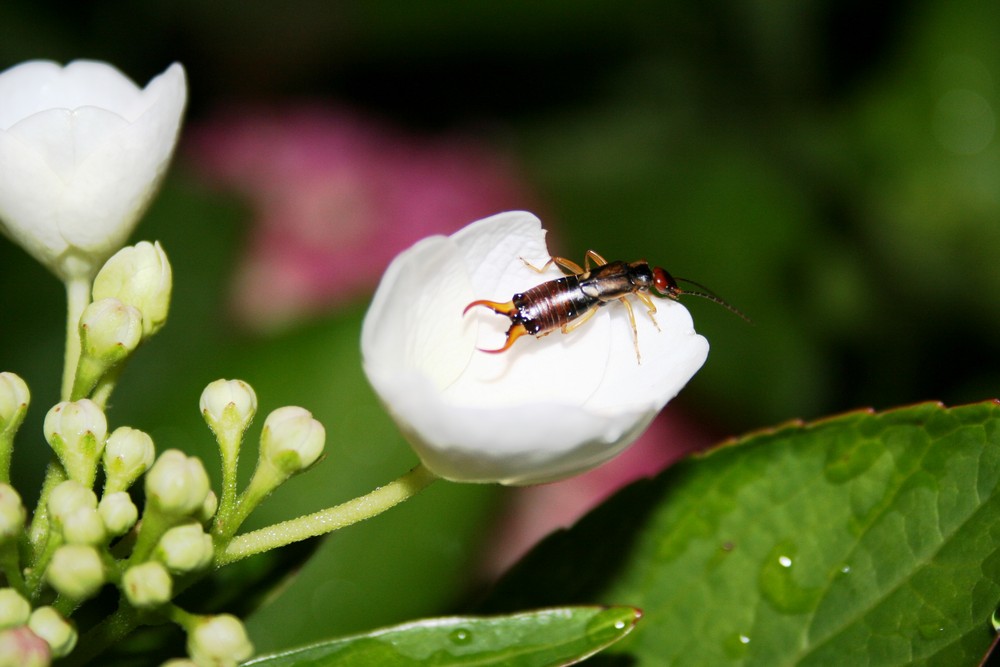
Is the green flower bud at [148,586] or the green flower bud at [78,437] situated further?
the green flower bud at [78,437]

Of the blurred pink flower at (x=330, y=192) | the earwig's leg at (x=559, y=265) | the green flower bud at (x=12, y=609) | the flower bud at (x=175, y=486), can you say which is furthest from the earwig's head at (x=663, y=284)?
the blurred pink flower at (x=330, y=192)

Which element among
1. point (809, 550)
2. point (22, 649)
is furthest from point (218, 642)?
point (809, 550)

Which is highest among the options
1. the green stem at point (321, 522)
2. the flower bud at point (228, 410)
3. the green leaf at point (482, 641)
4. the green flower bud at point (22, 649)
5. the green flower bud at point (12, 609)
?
the flower bud at point (228, 410)

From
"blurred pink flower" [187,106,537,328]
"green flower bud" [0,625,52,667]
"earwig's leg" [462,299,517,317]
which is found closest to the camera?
"green flower bud" [0,625,52,667]

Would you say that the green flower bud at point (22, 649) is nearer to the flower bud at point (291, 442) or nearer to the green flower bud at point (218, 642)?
the green flower bud at point (218, 642)

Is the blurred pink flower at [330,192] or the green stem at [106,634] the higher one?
the blurred pink flower at [330,192]

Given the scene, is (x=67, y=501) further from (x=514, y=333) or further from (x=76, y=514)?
(x=514, y=333)

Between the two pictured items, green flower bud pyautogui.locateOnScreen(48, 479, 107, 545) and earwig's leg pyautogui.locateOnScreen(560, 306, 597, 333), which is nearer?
green flower bud pyautogui.locateOnScreen(48, 479, 107, 545)

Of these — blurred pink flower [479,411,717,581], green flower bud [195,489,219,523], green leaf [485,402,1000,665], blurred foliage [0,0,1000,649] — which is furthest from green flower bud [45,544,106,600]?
blurred pink flower [479,411,717,581]

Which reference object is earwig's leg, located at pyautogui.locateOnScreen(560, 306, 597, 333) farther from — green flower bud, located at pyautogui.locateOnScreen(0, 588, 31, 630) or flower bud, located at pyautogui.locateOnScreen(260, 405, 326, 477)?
green flower bud, located at pyautogui.locateOnScreen(0, 588, 31, 630)
